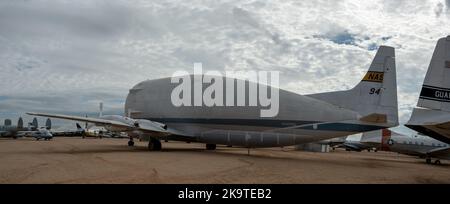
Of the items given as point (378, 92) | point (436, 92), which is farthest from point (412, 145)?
point (436, 92)

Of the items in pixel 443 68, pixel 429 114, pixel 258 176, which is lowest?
pixel 258 176

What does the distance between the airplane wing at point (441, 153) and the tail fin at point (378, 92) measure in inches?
489

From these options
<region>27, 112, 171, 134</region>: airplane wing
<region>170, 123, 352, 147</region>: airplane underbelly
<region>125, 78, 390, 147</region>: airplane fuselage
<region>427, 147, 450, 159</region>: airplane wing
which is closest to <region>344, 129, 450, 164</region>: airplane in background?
<region>427, 147, 450, 159</region>: airplane wing

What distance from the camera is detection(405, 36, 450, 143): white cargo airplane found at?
12.7 metres

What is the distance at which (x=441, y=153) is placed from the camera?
2952 cm

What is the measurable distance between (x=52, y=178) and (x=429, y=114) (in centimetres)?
1268

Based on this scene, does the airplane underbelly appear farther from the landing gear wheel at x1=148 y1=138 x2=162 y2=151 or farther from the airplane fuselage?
the landing gear wheel at x1=148 y1=138 x2=162 y2=151

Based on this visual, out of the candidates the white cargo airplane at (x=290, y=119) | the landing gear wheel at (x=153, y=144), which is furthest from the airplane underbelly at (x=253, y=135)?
the landing gear wheel at (x=153, y=144)

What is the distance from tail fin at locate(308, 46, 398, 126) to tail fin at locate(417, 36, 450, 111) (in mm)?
7230

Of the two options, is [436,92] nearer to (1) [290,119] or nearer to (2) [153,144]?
(1) [290,119]
